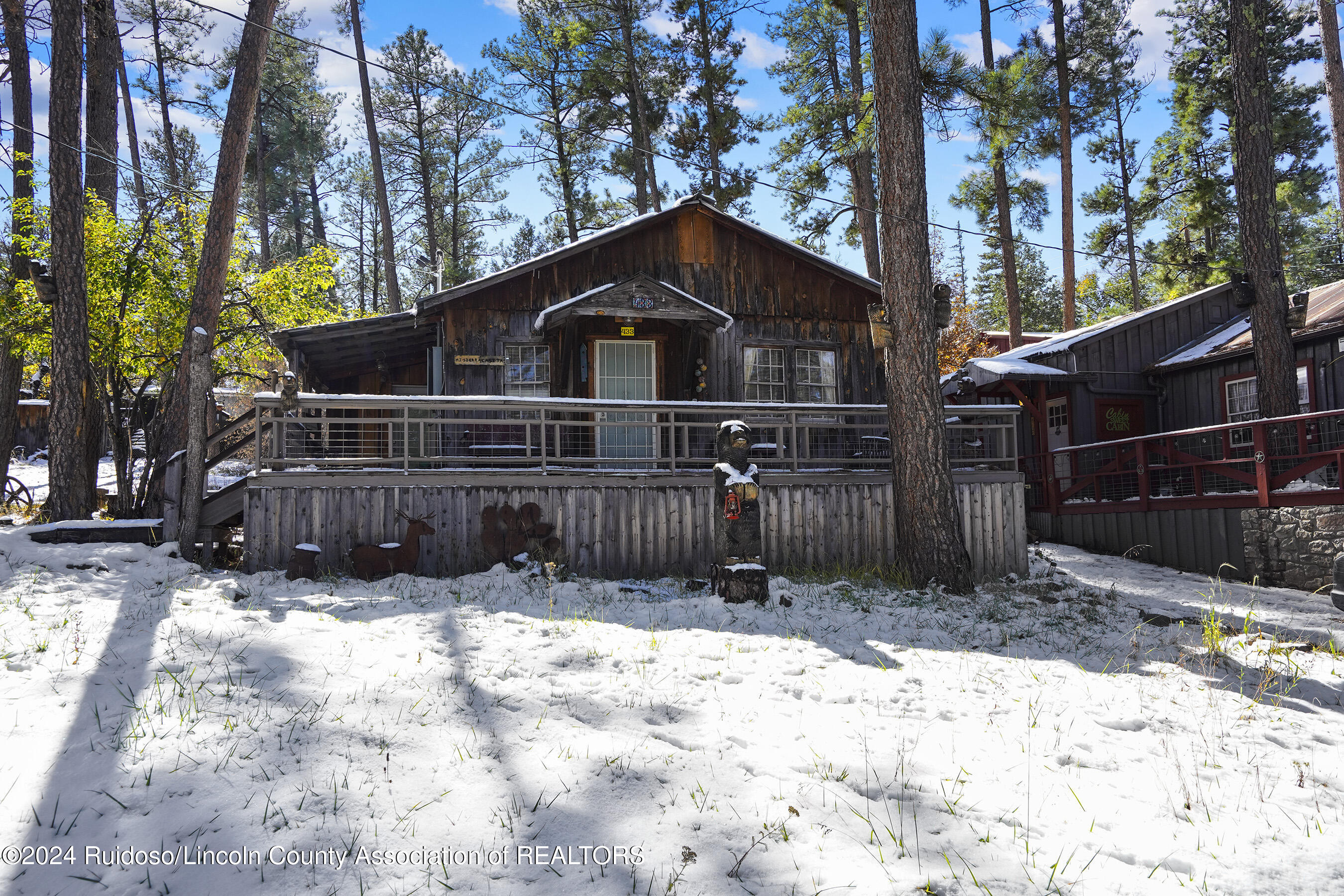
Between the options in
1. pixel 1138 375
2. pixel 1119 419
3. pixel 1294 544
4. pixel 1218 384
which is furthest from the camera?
pixel 1138 375

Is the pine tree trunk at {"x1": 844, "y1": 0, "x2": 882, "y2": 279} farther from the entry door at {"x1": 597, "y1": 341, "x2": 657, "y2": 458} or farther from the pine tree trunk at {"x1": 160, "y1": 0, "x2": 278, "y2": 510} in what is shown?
the pine tree trunk at {"x1": 160, "y1": 0, "x2": 278, "y2": 510}

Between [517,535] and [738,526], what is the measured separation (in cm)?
270

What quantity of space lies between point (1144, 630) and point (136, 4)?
1142 inches

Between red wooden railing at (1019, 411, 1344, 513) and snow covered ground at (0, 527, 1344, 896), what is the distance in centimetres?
592

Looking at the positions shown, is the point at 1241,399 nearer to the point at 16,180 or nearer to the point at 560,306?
the point at 560,306

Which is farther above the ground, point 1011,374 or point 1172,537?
point 1011,374

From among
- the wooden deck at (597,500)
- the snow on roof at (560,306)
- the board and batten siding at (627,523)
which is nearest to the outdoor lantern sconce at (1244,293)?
the wooden deck at (597,500)

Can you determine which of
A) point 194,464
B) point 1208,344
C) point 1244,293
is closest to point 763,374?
point 1244,293

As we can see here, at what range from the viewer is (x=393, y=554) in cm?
786

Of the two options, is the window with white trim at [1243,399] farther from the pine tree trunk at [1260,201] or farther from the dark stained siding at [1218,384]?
the pine tree trunk at [1260,201]

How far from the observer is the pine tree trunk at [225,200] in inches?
411

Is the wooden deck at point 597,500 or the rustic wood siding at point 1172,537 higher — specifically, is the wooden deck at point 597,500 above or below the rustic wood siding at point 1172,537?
above

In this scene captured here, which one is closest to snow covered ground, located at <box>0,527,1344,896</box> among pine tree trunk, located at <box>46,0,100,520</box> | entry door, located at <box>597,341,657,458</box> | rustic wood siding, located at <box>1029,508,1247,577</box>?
pine tree trunk, located at <box>46,0,100,520</box>

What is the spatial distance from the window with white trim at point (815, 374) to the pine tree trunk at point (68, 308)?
A: 1092cm
